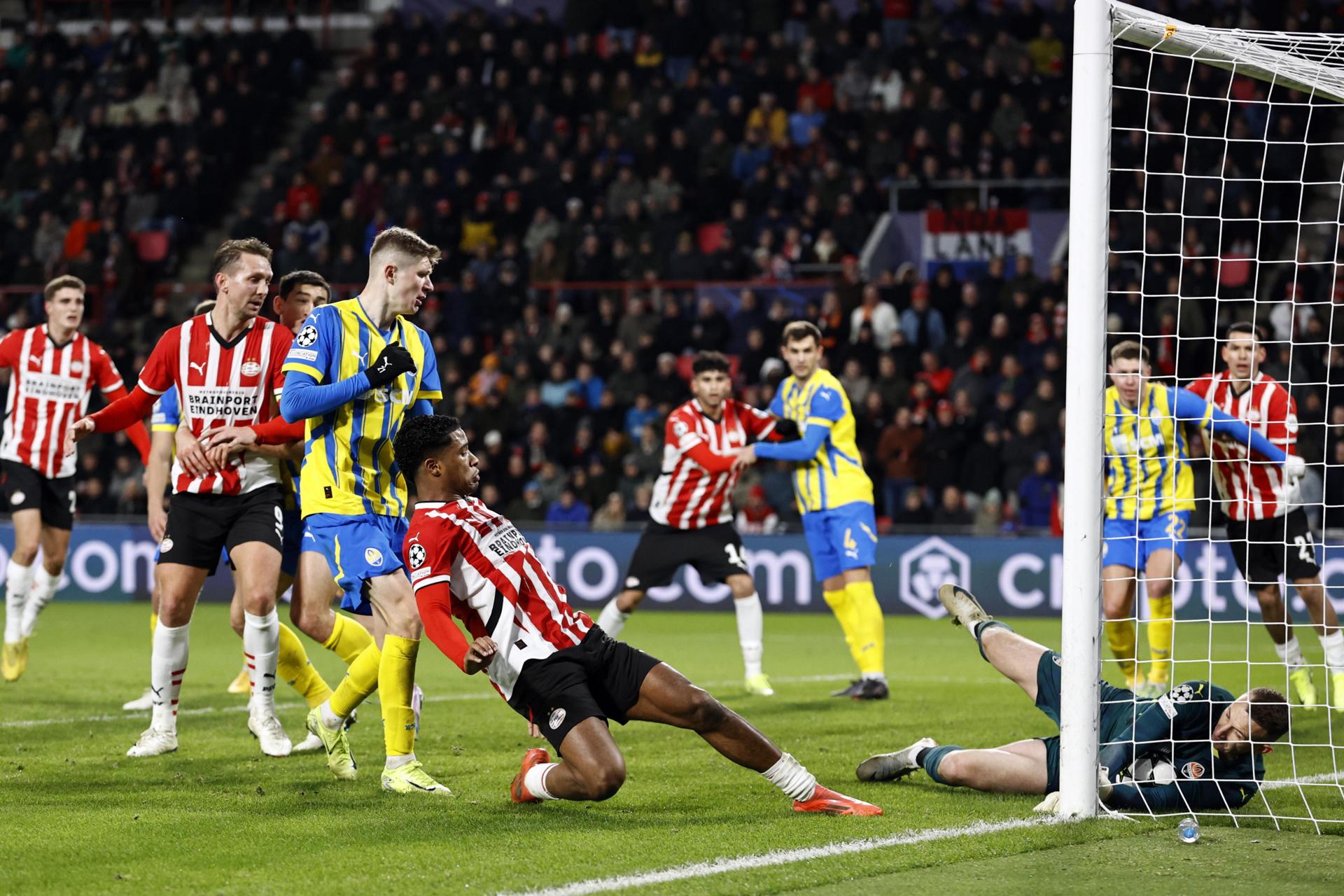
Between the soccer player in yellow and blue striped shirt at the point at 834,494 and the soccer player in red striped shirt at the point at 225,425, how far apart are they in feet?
12.3

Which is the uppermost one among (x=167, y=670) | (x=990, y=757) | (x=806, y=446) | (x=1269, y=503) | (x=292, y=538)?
(x=806, y=446)

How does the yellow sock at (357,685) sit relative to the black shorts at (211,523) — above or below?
below

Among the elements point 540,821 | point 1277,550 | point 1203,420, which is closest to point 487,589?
point 540,821

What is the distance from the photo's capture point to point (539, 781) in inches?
234

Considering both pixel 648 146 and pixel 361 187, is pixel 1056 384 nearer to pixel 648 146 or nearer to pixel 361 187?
pixel 648 146

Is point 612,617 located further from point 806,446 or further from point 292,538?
point 292,538

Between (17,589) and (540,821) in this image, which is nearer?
(540,821)

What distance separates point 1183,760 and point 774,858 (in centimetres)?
189

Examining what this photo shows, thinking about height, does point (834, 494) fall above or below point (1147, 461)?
below

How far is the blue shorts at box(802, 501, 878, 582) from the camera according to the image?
1027 centimetres

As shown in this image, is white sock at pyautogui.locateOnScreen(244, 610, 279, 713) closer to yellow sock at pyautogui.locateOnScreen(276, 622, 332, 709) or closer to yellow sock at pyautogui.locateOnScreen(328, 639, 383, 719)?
yellow sock at pyautogui.locateOnScreen(276, 622, 332, 709)

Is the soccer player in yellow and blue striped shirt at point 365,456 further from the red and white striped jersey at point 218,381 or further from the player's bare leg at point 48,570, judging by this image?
the player's bare leg at point 48,570

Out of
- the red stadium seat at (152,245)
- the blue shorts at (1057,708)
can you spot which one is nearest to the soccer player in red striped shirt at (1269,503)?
the blue shorts at (1057,708)

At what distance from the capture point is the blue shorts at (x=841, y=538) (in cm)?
1027
